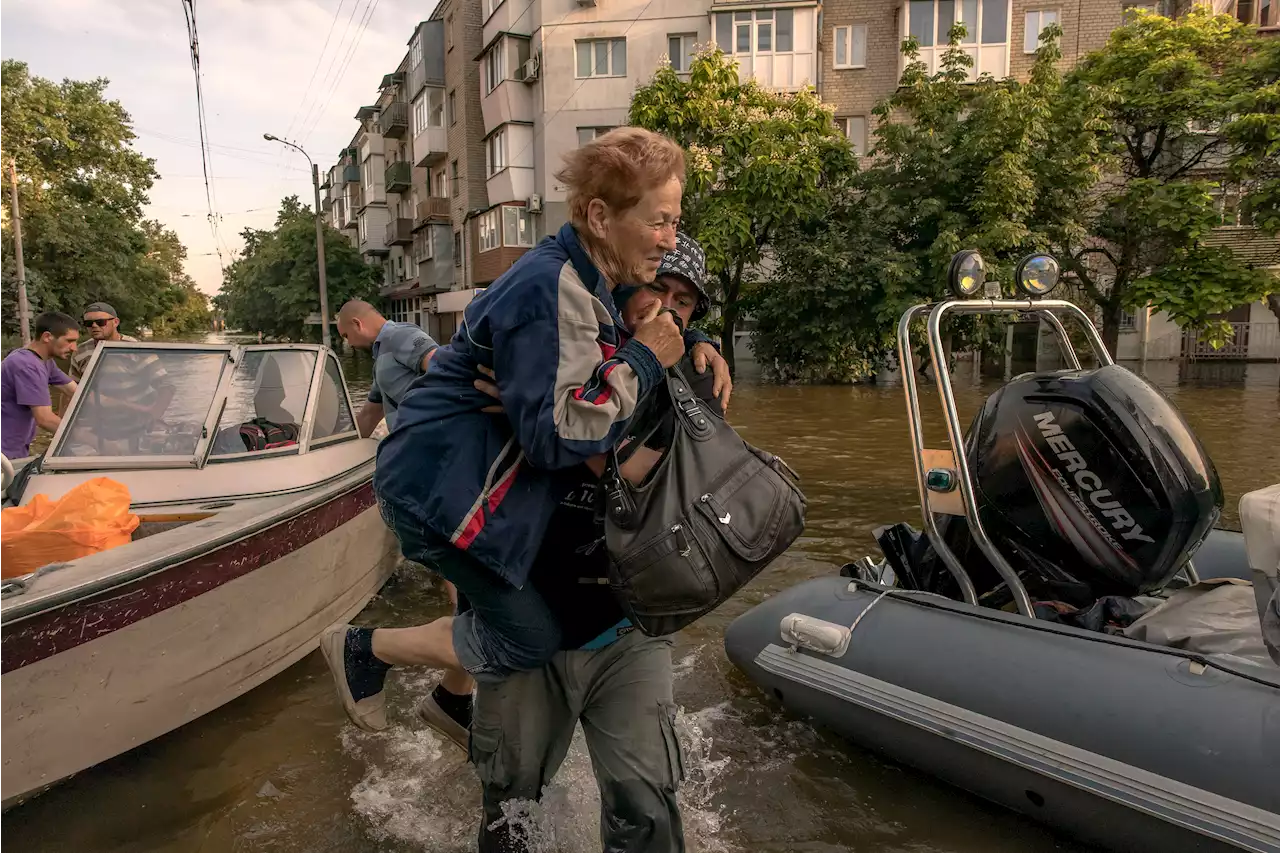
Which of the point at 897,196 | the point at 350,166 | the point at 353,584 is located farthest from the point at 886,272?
the point at 350,166

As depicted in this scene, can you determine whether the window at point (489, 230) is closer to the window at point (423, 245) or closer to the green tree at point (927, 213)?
the window at point (423, 245)

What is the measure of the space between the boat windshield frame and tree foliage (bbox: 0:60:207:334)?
2954 cm

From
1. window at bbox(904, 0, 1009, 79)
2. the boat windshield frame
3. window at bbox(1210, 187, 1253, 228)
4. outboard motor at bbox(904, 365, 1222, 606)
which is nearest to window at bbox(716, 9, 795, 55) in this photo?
window at bbox(904, 0, 1009, 79)

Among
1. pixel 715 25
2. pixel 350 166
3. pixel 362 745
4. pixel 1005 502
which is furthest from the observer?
pixel 350 166

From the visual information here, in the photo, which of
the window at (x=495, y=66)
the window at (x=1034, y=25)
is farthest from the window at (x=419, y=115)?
the window at (x=1034, y=25)

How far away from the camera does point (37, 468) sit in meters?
4.42

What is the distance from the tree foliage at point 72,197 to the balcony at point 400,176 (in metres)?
11.6

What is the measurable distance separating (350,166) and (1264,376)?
57.2 metres

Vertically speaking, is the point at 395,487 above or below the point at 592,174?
below

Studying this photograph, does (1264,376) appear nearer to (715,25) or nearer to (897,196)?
(897,196)

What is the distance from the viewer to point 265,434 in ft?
16.1

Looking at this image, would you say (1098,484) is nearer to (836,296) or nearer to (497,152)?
(836,296)

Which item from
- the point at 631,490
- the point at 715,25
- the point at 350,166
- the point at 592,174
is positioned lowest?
the point at 631,490

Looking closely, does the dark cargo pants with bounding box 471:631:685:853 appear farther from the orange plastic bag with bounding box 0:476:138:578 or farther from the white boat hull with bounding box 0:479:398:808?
the orange plastic bag with bounding box 0:476:138:578
